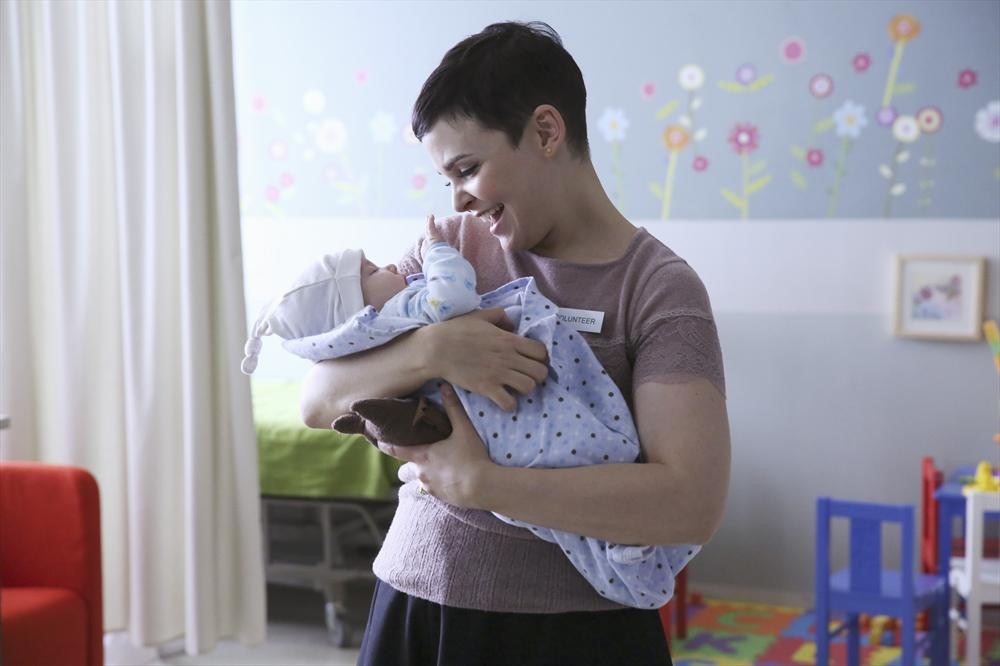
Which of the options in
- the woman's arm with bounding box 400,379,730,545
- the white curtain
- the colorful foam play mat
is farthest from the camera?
the colorful foam play mat

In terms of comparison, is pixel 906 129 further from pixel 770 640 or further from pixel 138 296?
pixel 138 296

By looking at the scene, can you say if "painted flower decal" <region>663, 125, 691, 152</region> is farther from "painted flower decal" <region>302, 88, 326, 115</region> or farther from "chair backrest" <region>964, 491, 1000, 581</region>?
"chair backrest" <region>964, 491, 1000, 581</region>

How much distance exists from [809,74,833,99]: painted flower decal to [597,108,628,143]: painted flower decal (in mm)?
710

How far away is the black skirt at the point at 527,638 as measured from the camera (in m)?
1.14

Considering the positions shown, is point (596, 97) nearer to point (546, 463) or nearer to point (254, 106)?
point (254, 106)

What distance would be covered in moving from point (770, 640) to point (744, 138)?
1829mm

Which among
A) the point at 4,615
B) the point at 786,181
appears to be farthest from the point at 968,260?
the point at 4,615

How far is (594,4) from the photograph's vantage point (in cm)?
435

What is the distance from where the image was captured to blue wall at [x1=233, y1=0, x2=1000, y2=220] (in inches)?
159

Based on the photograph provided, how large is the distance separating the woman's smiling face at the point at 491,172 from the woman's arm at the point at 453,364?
104 millimetres

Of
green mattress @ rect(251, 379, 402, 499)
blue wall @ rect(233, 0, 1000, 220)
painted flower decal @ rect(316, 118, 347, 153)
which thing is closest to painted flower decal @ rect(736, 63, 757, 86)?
blue wall @ rect(233, 0, 1000, 220)

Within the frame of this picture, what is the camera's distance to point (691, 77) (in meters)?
4.28

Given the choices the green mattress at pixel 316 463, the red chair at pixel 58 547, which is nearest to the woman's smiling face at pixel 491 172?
the red chair at pixel 58 547

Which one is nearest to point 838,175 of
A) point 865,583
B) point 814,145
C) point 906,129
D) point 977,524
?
point 814,145
